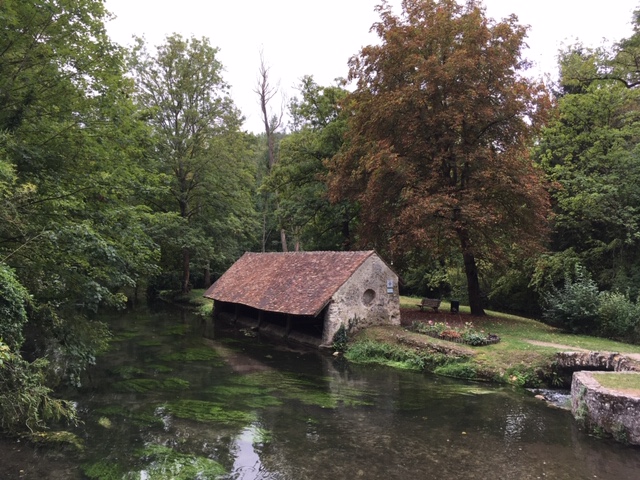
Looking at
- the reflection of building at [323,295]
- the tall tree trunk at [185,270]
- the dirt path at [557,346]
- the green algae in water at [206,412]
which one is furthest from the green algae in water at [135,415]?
the tall tree trunk at [185,270]

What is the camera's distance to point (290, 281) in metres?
19.7

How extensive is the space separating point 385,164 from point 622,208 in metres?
10.5

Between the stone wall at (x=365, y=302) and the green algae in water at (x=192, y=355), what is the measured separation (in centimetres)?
433

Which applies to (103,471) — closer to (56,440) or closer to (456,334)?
(56,440)

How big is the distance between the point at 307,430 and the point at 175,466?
107 inches

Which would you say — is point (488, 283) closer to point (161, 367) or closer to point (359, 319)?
point (359, 319)

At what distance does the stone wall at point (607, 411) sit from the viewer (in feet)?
27.4

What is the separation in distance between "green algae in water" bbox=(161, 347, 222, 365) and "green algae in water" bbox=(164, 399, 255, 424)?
4.53m

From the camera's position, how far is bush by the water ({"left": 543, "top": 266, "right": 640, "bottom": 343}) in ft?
51.2

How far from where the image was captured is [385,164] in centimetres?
1825

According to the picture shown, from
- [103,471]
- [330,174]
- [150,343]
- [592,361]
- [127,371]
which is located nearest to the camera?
[103,471]

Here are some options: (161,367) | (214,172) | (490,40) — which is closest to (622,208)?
(490,40)

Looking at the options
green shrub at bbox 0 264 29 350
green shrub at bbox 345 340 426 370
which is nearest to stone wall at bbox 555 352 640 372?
green shrub at bbox 345 340 426 370

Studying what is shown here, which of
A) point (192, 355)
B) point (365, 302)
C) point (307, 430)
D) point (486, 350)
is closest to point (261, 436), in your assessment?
point (307, 430)
